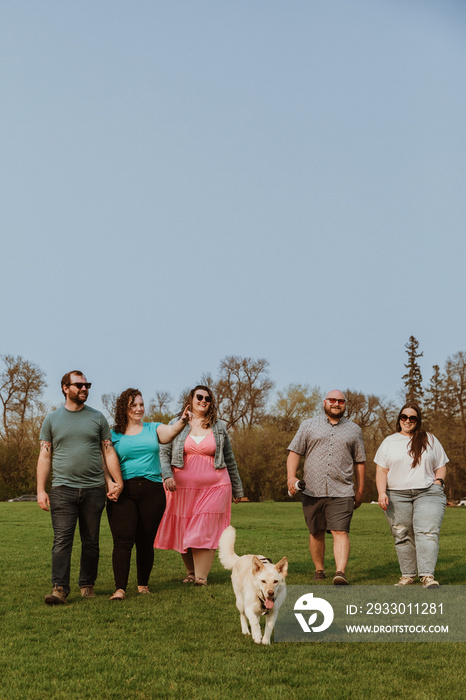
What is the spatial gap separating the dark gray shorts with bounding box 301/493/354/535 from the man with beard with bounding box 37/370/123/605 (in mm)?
2606

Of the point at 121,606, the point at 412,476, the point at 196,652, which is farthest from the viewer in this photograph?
the point at 412,476

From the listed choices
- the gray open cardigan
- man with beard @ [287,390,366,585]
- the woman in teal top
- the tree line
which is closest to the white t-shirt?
man with beard @ [287,390,366,585]

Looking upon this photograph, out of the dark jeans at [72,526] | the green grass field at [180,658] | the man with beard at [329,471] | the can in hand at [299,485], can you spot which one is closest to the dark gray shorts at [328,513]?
the man with beard at [329,471]

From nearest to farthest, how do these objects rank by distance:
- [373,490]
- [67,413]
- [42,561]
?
[67,413], [42,561], [373,490]

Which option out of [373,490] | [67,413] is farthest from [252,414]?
[67,413]

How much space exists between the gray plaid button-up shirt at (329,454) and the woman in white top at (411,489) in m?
0.37

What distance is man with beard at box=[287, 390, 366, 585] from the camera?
852 centimetres

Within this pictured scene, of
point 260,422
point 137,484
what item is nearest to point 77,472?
point 137,484

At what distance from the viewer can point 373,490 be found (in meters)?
57.6

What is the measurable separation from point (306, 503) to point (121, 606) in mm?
2914

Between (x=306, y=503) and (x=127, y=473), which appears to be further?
(x=306, y=503)

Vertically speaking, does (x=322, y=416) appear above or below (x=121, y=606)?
above

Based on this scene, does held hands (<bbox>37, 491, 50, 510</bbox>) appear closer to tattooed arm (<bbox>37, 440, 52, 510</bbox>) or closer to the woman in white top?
tattooed arm (<bbox>37, 440, 52, 510</bbox>)

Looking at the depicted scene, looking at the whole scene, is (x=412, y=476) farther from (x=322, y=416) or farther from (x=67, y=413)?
(x=67, y=413)
